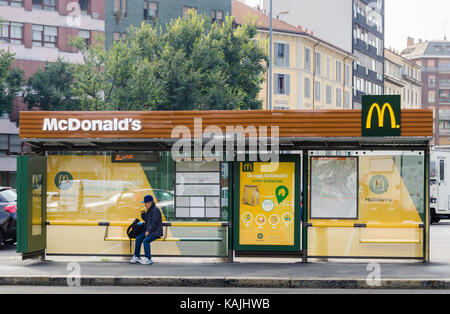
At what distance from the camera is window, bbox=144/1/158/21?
2425 inches

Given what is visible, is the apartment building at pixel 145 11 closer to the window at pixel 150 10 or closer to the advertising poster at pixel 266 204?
the window at pixel 150 10

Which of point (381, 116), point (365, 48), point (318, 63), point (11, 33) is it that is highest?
point (365, 48)

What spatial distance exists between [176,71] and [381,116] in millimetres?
29206

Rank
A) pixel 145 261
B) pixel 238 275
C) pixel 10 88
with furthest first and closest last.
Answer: pixel 10 88 < pixel 145 261 < pixel 238 275

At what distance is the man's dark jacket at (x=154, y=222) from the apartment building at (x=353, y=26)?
63674 millimetres

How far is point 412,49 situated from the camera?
5728 inches

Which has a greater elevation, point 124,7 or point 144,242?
point 124,7

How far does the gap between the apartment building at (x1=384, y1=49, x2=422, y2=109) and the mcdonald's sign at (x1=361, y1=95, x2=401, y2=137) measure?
8197 centimetres

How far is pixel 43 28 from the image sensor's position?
54.9 m

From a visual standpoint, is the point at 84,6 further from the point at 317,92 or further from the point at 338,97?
the point at 338,97

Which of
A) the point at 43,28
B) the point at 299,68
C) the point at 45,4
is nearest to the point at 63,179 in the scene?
the point at 43,28
